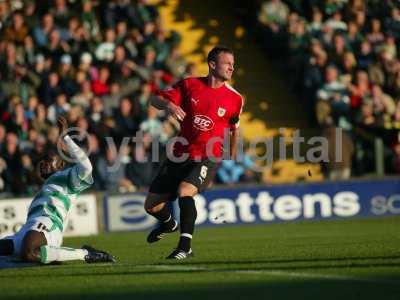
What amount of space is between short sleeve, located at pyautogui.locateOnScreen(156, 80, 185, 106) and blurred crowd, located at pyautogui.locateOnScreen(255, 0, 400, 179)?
9.65m

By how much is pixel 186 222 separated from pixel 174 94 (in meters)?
1.61

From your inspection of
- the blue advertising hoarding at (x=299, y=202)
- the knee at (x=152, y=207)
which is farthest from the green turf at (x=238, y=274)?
the blue advertising hoarding at (x=299, y=202)

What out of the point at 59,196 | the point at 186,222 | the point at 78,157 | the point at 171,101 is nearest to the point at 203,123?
the point at 171,101

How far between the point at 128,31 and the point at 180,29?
2.50 metres

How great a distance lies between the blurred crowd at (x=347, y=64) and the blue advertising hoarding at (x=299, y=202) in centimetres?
86

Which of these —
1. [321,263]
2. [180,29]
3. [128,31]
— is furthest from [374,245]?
[180,29]

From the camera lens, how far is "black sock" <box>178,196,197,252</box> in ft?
37.1

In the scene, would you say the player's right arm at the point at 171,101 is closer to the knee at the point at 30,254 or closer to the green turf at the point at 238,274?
the green turf at the point at 238,274

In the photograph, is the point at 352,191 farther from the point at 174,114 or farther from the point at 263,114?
the point at 174,114

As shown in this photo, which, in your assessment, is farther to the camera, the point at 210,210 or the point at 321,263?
the point at 210,210

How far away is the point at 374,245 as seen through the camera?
12.8 meters

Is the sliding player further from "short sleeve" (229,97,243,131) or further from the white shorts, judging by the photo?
"short sleeve" (229,97,243,131)

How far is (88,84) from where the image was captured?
69.5 feet

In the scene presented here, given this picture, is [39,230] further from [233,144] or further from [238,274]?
[233,144]
